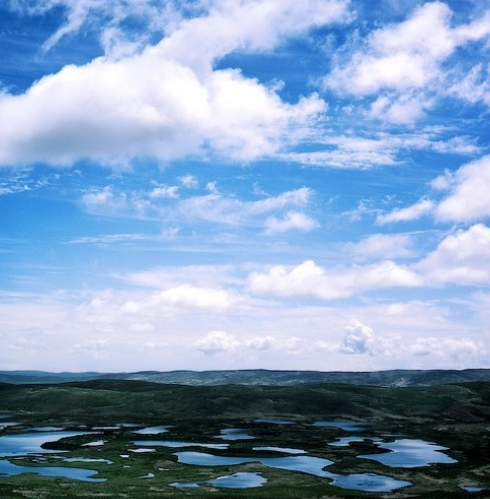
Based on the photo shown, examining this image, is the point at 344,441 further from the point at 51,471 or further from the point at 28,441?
the point at 28,441

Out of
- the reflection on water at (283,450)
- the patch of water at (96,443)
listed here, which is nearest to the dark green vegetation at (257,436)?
the patch of water at (96,443)

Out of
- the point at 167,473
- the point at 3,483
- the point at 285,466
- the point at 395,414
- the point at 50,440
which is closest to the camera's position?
the point at 3,483

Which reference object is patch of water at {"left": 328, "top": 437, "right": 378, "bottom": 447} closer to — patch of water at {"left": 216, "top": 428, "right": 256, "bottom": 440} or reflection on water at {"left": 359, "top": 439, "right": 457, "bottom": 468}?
reflection on water at {"left": 359, "top": 439, "right": 457, "bottom": 468}

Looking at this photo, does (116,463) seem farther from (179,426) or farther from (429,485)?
(179,426)

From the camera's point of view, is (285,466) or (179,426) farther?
(179,426)

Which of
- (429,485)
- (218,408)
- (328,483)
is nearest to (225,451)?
(328,483)

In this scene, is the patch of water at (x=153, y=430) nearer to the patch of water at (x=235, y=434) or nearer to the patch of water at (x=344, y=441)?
the patch of water at (x=235, y=434)

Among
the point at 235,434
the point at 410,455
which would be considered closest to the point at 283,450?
the point at 410,455
